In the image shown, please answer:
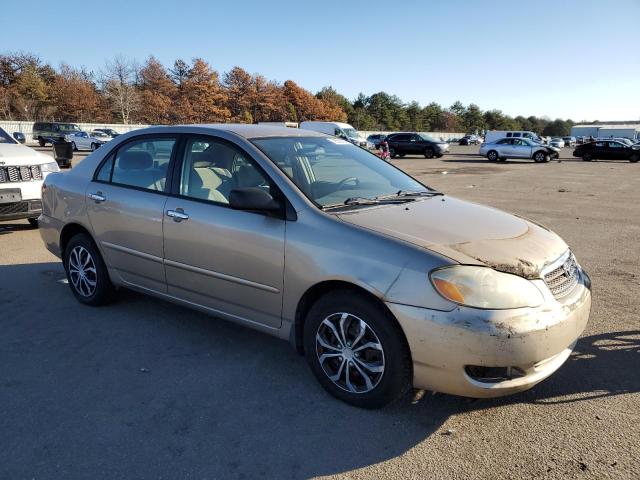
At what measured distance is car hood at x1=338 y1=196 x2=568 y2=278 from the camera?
280cm

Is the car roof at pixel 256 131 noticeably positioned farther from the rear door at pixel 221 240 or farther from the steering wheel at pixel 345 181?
the steering wheel at pixel 345 181

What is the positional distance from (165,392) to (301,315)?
0.99 metres

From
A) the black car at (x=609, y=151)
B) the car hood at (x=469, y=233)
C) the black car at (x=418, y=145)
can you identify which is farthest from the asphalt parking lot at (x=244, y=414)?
the black car at (x=609, y=151)

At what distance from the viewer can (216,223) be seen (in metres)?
3.50

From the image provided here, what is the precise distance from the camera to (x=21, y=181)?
740 centimetres

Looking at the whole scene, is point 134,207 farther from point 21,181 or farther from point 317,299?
point 21,181

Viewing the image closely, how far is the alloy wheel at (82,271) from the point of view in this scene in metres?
4.60

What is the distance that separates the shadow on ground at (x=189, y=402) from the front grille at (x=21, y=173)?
3701mm

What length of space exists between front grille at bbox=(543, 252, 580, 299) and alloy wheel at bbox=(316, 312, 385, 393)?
1042 millimetres

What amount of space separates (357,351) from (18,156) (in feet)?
22.7

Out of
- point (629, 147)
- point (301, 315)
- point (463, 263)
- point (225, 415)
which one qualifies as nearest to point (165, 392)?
point (225, 415)

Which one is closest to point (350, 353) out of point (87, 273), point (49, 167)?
point (87, 273)

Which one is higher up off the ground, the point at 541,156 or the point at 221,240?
the point at 221,240

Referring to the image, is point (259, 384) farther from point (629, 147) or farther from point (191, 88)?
point (191, 88)
